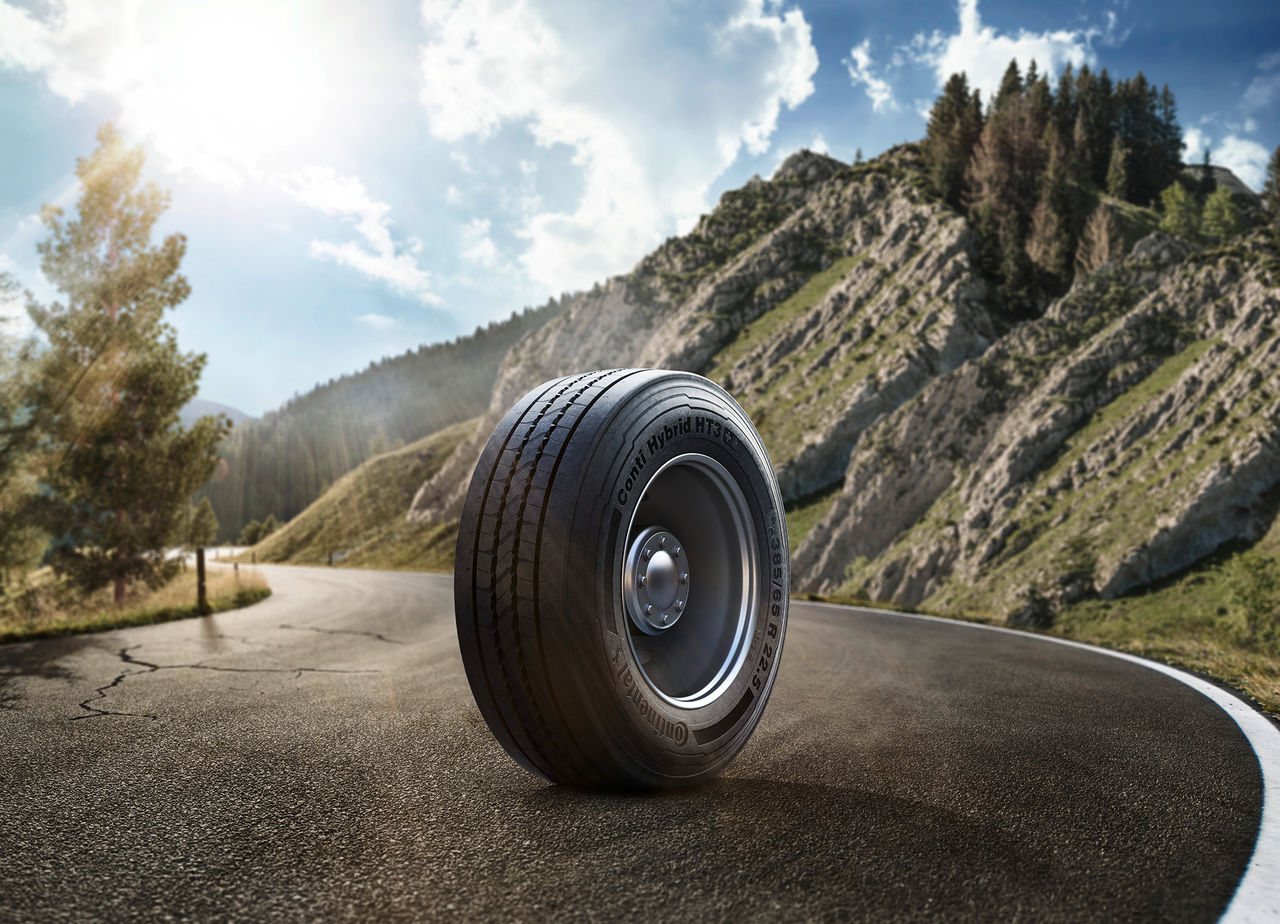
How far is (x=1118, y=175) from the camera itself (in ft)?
201

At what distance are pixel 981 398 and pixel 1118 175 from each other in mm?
43198

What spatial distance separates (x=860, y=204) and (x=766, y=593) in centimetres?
5525

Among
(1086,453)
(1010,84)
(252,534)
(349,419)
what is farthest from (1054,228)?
(349,419)

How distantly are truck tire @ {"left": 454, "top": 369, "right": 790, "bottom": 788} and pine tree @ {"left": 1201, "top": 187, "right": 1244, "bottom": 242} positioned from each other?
73550 mm

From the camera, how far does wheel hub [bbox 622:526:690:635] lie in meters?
2.47

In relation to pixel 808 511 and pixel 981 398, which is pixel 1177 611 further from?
pixel 808 511

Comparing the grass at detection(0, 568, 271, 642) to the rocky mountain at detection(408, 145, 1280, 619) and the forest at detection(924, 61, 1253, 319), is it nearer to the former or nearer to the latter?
the rocky mountain at detection(408, 145, 1280, 619)

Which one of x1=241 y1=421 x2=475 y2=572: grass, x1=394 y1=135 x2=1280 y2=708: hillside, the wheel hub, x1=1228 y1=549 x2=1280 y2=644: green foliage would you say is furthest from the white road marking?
x1=241 y1=421 x2=475 y2=572: grass

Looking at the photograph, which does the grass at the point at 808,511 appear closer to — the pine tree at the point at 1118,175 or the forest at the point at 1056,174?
the forest at the point at 1056,174

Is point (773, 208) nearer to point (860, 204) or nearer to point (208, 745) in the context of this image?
point (860, 204)

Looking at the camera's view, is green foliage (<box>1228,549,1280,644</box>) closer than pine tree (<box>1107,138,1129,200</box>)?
Yes

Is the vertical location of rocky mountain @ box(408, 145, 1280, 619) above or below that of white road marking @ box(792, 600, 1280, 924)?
above

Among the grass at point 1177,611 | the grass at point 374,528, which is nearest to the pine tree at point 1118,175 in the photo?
the grass at point 1177,611

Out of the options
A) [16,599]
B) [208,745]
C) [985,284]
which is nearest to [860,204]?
[985,284]
